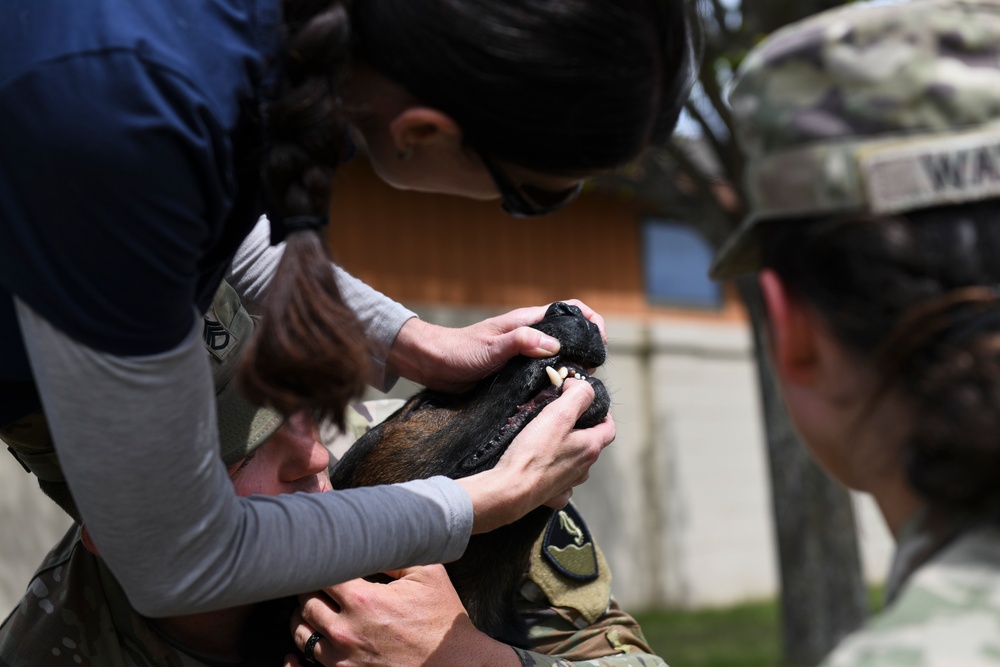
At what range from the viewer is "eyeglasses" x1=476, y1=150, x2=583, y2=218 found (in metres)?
1.63

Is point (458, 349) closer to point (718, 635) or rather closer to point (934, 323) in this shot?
point (934, 323)

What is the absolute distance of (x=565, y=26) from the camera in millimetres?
1483

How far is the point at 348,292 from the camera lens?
2328mm

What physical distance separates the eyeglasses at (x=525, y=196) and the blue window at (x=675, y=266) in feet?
33.0

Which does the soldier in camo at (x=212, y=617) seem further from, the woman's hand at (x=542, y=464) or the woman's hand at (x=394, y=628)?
the woman's hand at (x=542, y=464)

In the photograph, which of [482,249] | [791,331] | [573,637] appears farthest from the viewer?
[482,249]

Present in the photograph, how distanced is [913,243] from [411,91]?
0.69 meters

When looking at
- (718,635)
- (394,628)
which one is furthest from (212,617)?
(718,635)

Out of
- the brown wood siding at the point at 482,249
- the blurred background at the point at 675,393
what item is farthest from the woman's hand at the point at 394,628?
the brown wood siding at the point at 482,249

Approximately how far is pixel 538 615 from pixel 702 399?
31.1 feet

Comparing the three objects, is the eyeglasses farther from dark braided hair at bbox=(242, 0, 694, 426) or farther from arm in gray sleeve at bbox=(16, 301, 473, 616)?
arm in gray sleeve at bbox=(16, 301, 473, 616)

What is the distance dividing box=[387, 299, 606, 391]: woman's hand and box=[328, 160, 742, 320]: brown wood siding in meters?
6.51

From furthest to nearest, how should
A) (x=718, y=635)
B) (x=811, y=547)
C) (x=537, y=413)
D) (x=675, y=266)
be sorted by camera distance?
(x=675, y=266) < (x=718, y=635) < (x=811, y=547) < (x=537, y=413)

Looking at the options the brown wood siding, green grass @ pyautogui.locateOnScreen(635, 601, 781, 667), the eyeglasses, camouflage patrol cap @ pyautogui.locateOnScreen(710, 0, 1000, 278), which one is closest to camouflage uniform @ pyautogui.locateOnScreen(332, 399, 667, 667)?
the eyeglasses
